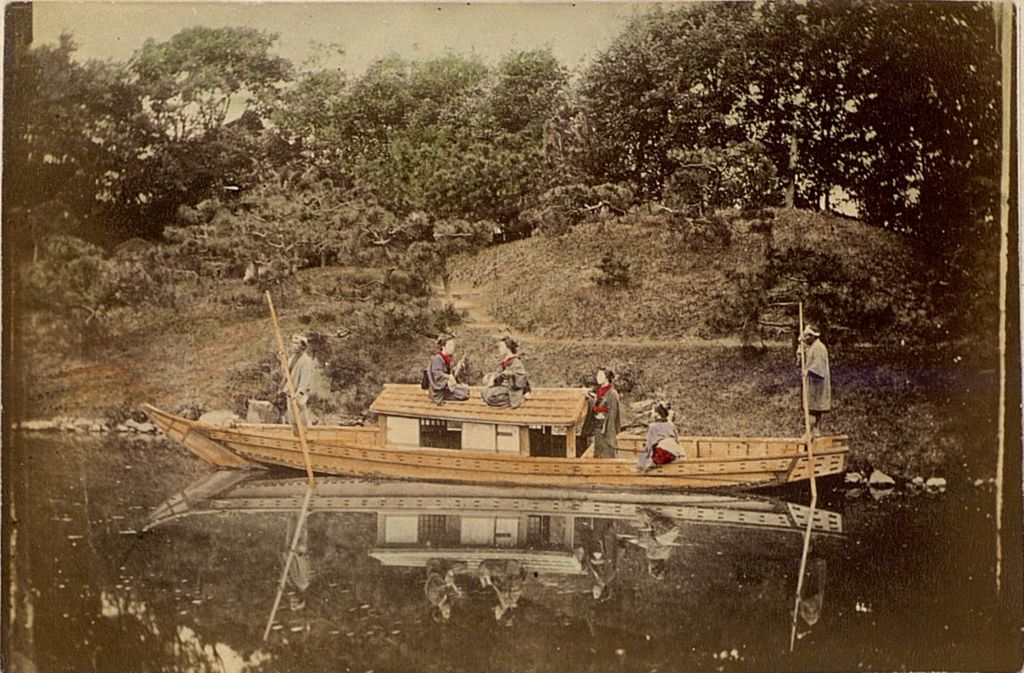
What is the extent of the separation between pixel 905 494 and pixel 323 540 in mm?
3187

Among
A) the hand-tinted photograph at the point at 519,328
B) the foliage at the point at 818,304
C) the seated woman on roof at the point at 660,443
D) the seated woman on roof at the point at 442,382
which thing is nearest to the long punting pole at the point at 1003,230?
the hand-tinted photograph at the point at 519,328

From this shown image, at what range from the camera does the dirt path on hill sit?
20.0 feet

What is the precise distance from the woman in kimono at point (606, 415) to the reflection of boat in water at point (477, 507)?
25cm

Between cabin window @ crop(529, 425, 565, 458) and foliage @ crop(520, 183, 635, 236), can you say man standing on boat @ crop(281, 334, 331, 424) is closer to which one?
cabin window @ crop(529, 425, 565, 458)

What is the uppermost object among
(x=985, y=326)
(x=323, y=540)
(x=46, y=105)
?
(x=46, y=105)

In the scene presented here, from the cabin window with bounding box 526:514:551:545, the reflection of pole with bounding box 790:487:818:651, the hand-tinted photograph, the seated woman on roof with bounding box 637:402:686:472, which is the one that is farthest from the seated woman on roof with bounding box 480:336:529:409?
the reflection of pole with bounding box 790:487:818:651

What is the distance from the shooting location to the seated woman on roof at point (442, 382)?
6.04 meters

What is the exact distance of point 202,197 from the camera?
6.07 meters

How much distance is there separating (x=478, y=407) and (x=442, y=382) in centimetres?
24

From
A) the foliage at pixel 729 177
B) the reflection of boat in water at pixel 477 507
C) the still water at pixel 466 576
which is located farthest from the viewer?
the foliage at pixel 729 177

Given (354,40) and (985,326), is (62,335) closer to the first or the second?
(354,40)

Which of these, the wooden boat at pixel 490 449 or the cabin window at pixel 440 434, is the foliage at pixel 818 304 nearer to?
the wooden boat at pixel 490 449

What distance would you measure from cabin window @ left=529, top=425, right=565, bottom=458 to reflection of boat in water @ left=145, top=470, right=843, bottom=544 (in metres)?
0.21

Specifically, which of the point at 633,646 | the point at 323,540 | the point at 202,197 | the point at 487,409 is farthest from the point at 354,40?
the point at 633,646
